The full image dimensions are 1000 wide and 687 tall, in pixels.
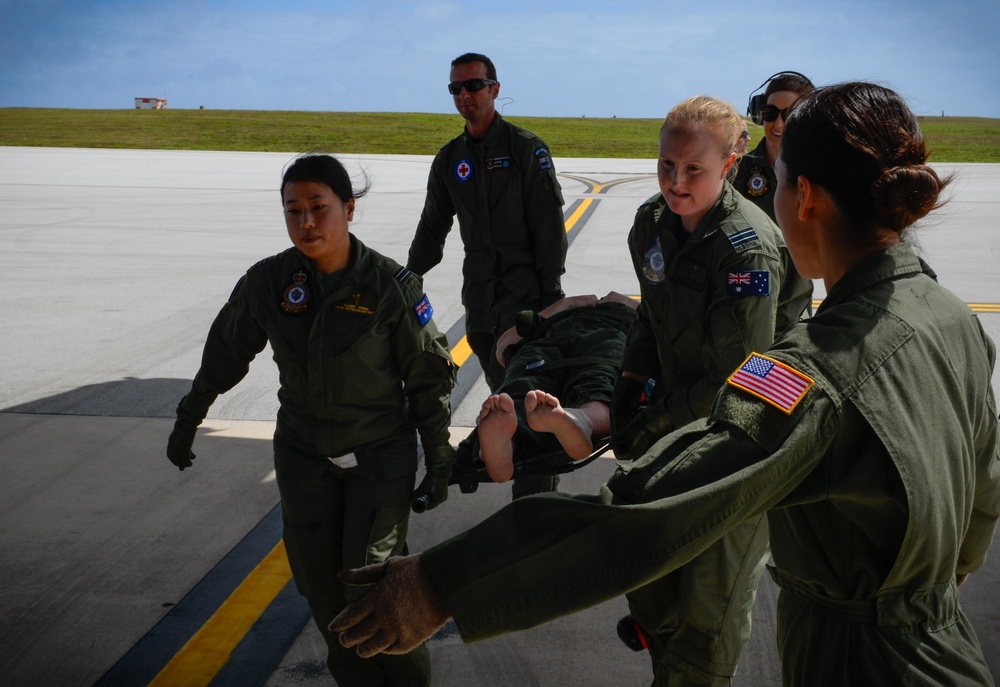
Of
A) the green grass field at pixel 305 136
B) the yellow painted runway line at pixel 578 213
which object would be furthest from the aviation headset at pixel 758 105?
the green grass field at pixel 305 136

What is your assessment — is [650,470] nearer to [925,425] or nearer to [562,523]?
[562,523]

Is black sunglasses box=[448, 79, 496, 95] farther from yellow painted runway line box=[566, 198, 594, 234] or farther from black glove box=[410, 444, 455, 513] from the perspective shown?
yellow painted runway line box=[566, 198, 594, 234]

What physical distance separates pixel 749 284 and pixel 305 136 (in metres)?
40.7

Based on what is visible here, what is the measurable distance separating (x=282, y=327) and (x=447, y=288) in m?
6.17

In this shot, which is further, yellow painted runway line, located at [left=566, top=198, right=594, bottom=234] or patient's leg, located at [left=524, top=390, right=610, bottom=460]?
yellow painted runway line, located at [left=566, top=198, right=594, bottom=234]

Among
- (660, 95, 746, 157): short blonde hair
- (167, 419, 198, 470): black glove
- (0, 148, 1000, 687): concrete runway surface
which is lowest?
(0, 148, 1000, 687): concrete runway surface

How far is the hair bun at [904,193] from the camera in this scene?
139 centimetres

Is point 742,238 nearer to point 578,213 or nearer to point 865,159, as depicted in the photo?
point 865,159

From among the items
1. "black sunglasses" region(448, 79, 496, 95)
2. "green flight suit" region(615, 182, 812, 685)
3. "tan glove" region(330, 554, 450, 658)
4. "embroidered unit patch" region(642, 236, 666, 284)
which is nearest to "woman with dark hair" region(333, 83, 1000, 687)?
"tan glove" region(330, 554, 450, 658)

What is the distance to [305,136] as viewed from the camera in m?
41.2

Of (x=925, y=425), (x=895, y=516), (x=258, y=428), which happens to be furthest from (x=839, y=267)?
(x=258, y=428)

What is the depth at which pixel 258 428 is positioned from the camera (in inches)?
216

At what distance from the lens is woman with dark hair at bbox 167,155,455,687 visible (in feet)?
9.65

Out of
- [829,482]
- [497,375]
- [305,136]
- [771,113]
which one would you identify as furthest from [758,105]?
[305,136]
